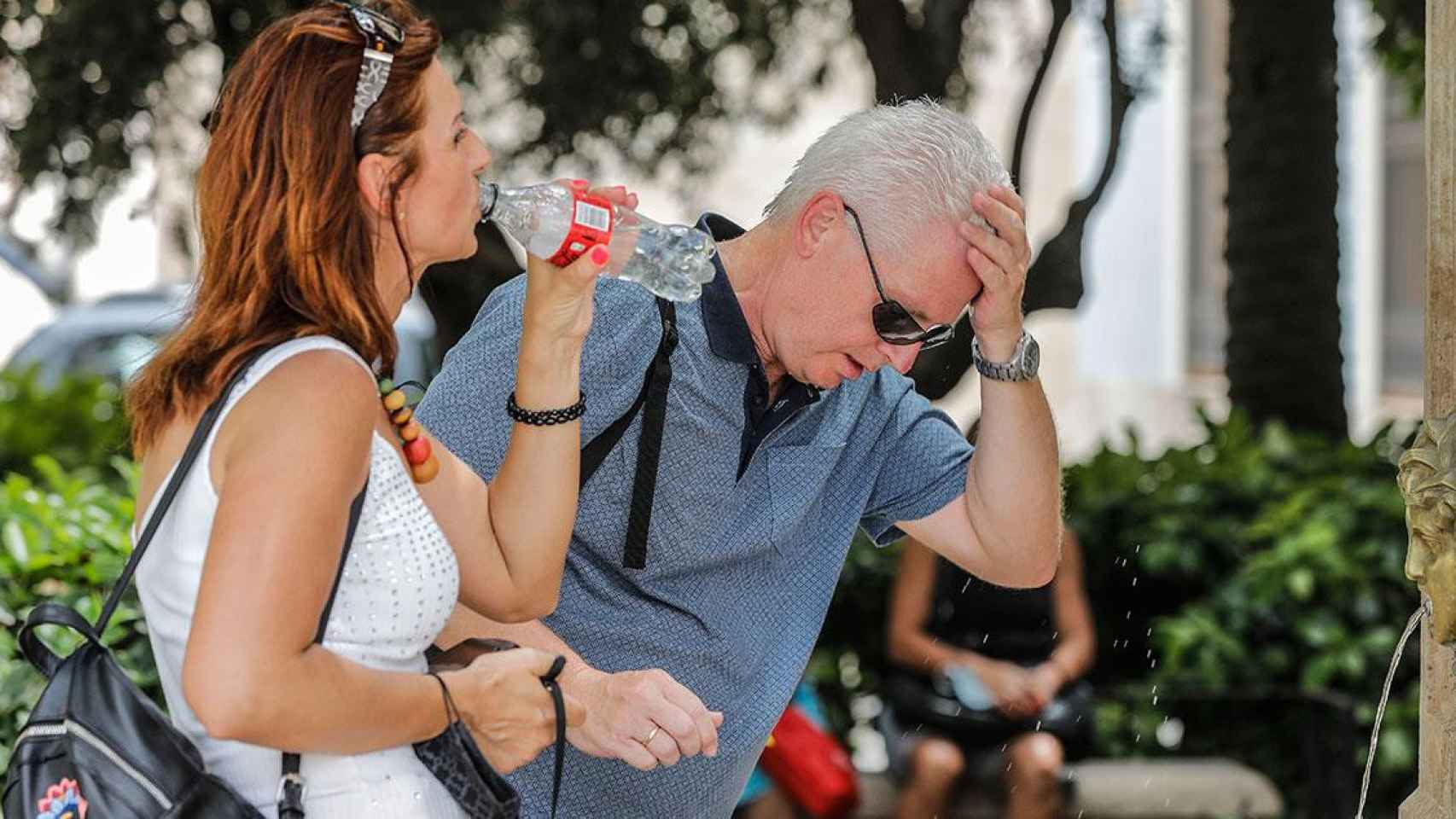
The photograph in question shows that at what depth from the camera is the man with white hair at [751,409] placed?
2570 mm

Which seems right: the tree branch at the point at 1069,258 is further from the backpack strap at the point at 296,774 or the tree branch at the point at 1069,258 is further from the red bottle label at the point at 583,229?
the backpack strap at the point at 296,774

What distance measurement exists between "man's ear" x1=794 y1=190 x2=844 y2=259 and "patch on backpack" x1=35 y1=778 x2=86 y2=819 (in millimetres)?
1232

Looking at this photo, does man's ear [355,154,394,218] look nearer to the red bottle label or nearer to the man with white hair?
the red bottle label

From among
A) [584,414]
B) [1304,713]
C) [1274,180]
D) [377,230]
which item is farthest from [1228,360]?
[377,230]

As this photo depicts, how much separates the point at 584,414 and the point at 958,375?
14.1ft

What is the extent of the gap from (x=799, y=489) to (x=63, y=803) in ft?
3.92

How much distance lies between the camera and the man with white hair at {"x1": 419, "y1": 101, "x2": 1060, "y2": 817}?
8.43 feet

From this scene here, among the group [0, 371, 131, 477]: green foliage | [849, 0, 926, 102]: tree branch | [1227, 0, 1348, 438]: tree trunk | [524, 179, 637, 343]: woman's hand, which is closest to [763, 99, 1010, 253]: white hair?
[524, 179, 637, 343]: woman's hand

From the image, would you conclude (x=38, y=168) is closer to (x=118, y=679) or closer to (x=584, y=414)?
(x=584, y=414)

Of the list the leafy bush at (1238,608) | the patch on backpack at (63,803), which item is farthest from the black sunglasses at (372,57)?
the leafy bush at (1238,608)

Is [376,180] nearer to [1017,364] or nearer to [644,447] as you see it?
[644,447]

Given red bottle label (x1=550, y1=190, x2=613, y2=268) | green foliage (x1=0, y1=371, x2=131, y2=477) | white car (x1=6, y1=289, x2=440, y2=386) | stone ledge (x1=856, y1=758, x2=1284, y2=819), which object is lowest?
white car (x1=6, y1=289, x2=440, y2=386)

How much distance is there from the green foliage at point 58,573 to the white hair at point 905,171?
1.61 m

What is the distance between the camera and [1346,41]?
15.4 metres
